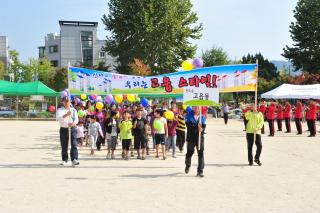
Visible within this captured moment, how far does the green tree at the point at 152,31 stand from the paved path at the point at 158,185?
34.4m

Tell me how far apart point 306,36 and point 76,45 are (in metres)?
47.6

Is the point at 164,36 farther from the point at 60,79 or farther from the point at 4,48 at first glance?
the point at 4,48

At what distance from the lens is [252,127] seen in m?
12.1

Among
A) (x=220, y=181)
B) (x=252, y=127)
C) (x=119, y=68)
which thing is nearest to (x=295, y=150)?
(x=252, y=127)

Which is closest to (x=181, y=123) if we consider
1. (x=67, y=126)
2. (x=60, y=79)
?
(x=67, y=126)

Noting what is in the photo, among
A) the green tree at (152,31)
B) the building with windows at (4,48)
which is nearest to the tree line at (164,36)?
the green tree at (152,31)

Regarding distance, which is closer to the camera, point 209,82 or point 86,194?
point 86,194

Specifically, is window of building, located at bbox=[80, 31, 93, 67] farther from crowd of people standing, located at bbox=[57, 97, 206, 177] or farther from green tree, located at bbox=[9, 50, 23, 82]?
crowd of people standing, located at bbox=[57, 97, 206, 177]

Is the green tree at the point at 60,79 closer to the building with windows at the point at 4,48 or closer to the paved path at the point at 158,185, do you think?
the building with windows at the point at 4,48

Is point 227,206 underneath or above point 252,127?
underneath

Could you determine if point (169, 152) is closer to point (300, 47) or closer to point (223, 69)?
point (223, 69)

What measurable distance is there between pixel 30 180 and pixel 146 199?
10.4 ft

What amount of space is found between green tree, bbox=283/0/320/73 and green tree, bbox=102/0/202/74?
1176cm

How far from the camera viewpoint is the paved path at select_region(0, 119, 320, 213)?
7270mm
